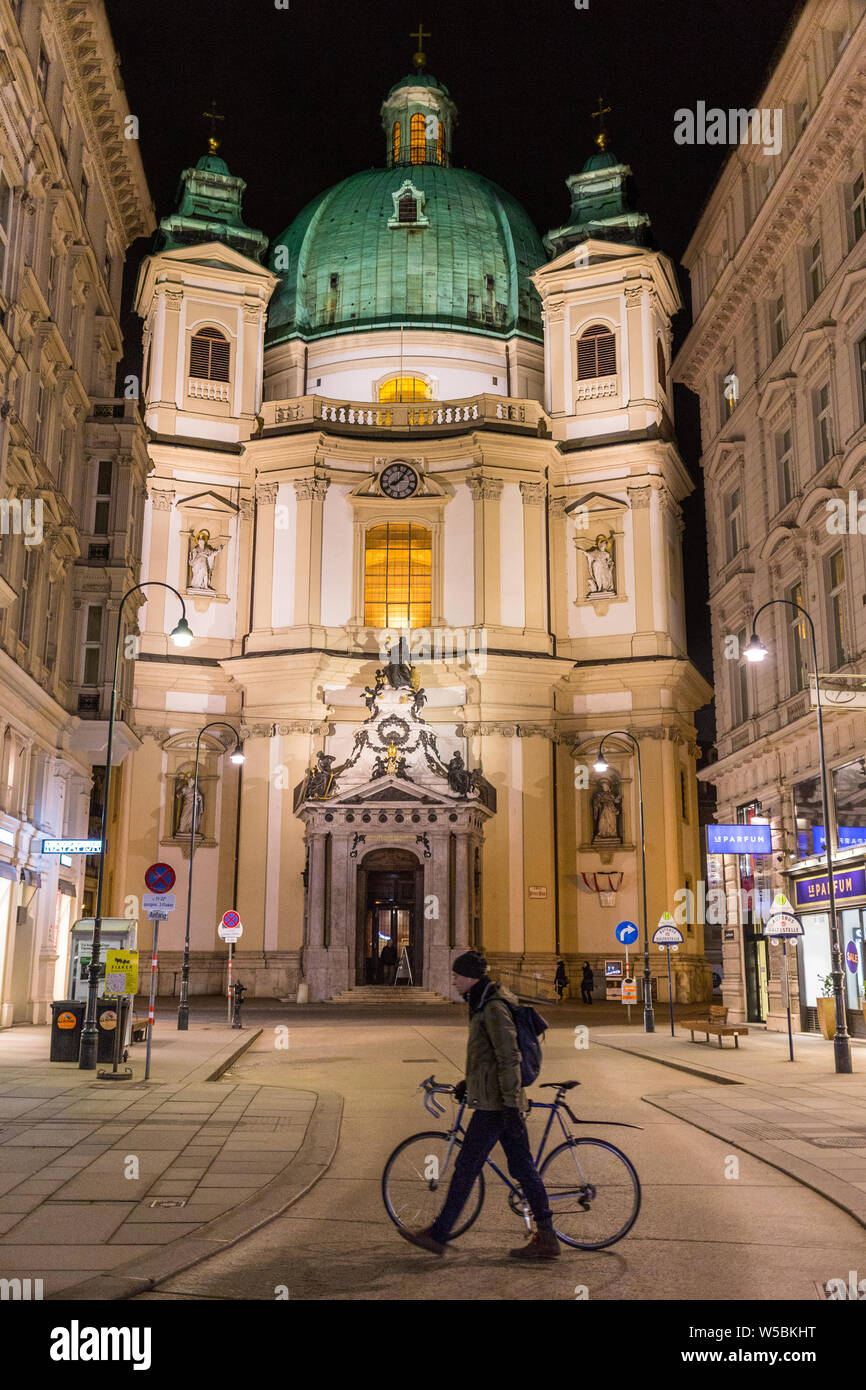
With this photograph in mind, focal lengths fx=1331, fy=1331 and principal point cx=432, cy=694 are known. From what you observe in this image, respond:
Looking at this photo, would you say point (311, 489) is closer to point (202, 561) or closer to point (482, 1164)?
point (202, 561)

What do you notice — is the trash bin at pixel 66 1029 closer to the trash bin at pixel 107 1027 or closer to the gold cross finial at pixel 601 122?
the trash bin at pixel 107 1027

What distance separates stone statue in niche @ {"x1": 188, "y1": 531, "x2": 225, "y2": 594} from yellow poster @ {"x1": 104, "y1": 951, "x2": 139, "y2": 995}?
3823cm

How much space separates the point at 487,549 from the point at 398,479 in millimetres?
5494

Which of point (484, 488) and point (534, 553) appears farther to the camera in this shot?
point (484, 488)

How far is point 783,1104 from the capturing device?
1812 centimetres

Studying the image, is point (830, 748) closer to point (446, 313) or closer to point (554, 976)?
point (554, 976)

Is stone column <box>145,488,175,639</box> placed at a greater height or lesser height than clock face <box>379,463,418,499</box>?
lesser

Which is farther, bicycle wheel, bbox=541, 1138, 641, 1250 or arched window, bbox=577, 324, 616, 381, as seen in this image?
arched window, bbox=577, 324, 616, 381

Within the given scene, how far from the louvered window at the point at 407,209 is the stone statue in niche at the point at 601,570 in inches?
868

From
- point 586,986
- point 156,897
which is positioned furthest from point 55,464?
point 586,986

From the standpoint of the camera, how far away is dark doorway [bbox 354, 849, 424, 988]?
49719 mm

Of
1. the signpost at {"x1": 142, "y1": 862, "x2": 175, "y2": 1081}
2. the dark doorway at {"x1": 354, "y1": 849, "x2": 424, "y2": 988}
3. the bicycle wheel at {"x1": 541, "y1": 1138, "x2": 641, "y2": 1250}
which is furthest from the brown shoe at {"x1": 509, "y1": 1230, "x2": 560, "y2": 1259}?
the dark doorway at {"x1": 354, "y1": 849, "x2": 424, "y2": 988}

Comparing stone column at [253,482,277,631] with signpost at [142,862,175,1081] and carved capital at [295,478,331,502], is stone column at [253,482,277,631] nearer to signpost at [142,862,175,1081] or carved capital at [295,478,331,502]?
carved capital at [295,478,331,502]

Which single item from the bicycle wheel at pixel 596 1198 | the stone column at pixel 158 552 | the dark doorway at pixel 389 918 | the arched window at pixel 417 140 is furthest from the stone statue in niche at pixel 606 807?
the bicycle wheel at pixel 596 1198
